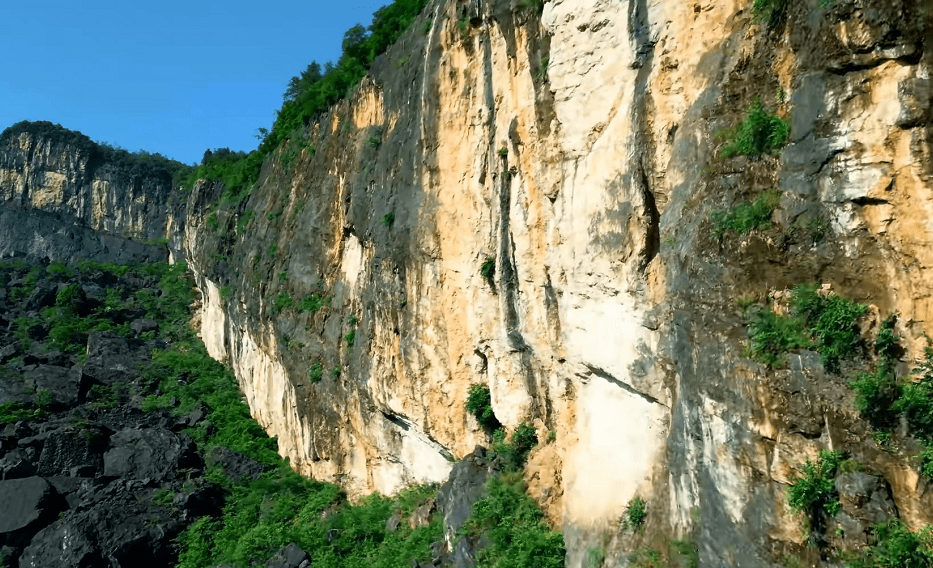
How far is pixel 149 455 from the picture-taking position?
1783 centimetres

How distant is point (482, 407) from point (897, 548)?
738 cm

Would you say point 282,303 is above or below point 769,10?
below

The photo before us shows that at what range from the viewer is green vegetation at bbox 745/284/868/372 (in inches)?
208

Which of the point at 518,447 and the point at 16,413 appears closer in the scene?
the point at 518,447

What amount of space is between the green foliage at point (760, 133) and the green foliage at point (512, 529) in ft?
19.3

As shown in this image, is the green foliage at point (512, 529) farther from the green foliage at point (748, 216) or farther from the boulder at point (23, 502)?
the boulder at point (23, 502)

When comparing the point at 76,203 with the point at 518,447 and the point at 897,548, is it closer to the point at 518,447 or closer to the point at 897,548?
Answer: the point at 518,447

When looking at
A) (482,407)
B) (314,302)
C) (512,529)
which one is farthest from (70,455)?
(512,529)

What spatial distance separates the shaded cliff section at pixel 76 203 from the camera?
40.3 metres

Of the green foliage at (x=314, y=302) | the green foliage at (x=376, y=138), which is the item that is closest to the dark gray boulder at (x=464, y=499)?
the green foliage at (x=314, y=302)

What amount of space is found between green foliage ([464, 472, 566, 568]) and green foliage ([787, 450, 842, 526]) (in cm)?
433

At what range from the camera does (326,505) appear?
15125 millimetres

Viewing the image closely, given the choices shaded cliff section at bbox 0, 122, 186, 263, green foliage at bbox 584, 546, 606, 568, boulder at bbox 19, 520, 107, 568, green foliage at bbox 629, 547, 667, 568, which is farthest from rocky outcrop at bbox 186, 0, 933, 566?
shaded cliff section at bbox 0, 122, 186, 263

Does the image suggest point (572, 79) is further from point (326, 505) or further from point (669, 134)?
point (326, 505)
